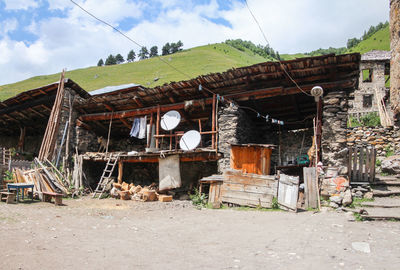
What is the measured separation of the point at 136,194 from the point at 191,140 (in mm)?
3056

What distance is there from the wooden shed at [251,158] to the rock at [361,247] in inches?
193

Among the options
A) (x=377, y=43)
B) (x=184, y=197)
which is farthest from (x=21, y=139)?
(x=377, y=43)

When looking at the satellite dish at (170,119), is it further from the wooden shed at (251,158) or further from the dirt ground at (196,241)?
the dirt ground at (196,241)

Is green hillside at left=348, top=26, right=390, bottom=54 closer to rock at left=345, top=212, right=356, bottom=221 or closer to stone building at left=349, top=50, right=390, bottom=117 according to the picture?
stone building at left=349, top=50, right=390, bottom=117

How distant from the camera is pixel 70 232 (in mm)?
5395

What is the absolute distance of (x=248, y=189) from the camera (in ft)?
27.1

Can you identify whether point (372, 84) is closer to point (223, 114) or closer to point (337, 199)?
point (223, 114)

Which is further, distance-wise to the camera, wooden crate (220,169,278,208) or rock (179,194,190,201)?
rock (179,194,190,201)

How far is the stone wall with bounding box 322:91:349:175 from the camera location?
28.1 ft

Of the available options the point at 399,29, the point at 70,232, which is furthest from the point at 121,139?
the point at 399,29

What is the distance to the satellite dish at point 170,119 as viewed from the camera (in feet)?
38.5

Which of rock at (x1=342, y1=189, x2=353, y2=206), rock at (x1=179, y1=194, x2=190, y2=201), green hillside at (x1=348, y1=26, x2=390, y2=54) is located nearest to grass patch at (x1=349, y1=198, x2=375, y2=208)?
rock at (x1=342, y1=189, x2=353, y2=206)

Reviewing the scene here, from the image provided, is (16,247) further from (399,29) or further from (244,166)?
(399,29)

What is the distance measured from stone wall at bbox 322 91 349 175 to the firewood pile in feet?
18.9
